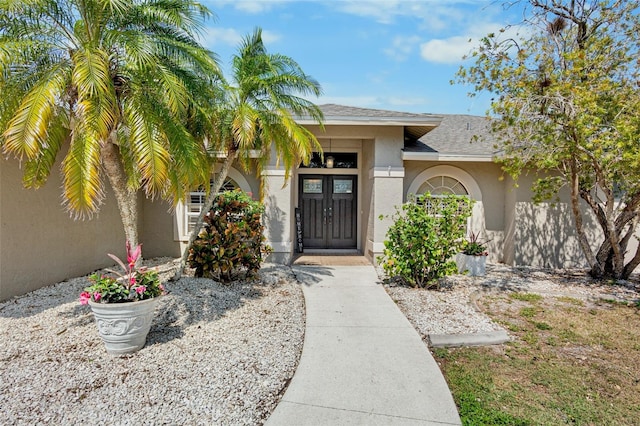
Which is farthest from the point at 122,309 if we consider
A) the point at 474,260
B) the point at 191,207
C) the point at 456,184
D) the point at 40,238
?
the point at 456,184

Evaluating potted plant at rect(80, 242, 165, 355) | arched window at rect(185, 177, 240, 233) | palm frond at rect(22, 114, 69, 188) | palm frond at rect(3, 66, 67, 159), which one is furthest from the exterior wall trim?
palm frond at rect(3, 66, 67, 159)

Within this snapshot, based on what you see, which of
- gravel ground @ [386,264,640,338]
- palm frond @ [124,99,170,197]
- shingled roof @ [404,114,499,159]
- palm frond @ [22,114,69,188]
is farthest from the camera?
shingled roof @ [404,114,499,159]

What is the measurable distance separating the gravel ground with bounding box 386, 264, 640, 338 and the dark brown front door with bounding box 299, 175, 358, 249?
3882 millimetres

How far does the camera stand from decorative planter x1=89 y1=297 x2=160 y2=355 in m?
4.00

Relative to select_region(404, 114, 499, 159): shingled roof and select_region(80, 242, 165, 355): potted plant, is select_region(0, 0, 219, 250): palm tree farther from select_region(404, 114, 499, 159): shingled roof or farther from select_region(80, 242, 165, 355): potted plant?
select_region(404, 114, 499, 159): shingled roof

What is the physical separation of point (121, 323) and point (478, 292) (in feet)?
21.3

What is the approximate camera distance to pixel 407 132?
32.8 ft

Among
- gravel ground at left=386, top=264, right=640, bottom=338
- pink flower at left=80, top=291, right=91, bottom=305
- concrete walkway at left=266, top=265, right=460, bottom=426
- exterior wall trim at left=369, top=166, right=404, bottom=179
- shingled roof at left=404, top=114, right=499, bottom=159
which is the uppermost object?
shingled roof at left=404, top=114, right=499, bottom=159

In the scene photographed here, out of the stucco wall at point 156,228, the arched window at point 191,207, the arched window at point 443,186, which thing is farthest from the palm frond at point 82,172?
the arched window at point 443,186

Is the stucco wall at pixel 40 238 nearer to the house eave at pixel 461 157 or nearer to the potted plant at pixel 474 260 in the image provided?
the house eave at pixel 461 157

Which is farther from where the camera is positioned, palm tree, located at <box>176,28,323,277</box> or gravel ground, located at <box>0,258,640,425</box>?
palm tree, located at <box>176,28,323,277</box>

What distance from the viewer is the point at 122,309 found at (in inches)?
157

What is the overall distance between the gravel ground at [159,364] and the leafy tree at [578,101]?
6.10 meters

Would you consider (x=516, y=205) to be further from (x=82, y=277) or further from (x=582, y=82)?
(x=82, y=277)
